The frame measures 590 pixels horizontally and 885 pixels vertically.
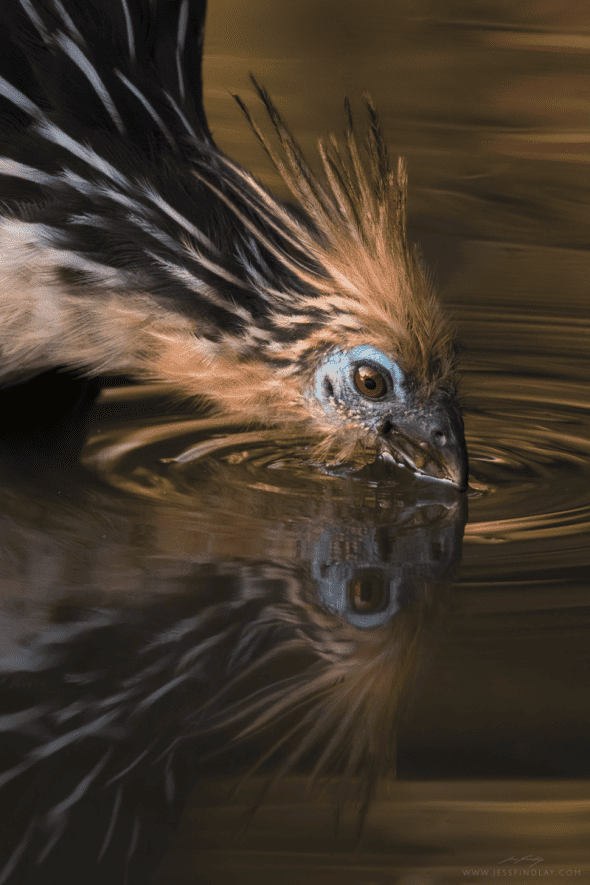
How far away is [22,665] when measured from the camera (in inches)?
51.8

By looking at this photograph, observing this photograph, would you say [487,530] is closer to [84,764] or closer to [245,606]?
[245,606]

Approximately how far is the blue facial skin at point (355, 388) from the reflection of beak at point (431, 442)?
0.09 ft

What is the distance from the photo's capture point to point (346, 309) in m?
1.89

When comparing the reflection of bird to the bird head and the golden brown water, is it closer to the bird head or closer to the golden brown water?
the bird head

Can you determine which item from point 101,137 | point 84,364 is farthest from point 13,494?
point 101,137

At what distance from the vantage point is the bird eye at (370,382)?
191cm

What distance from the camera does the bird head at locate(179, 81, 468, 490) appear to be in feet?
6.15

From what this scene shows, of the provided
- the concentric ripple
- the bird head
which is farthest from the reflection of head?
the bird head

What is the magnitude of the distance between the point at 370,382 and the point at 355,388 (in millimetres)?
33

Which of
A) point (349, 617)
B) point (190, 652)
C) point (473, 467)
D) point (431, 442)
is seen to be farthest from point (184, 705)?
point (473, 467)

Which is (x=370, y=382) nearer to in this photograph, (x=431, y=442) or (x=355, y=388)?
(x=355, y=388)

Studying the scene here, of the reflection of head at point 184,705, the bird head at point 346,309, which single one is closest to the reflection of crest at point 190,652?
the reflection of head at point 184,705

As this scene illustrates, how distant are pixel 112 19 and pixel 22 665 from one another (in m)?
1.27

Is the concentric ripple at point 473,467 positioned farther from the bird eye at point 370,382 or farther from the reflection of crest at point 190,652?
the bird eye at point 370,382
